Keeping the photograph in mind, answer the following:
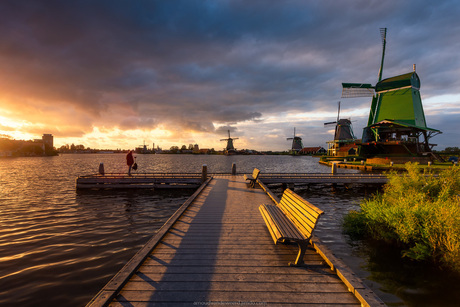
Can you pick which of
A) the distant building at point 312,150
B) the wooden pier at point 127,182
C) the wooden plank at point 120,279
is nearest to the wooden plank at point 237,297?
the wooden plank at point 120,279

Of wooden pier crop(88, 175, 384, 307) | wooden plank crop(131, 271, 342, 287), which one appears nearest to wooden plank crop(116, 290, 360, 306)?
wooden pier crop(88, 175, 384, 307)

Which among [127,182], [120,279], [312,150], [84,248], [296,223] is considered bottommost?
[84,248]

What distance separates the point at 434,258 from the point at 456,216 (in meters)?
1.31

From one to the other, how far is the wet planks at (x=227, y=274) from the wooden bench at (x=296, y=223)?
1.53 feet

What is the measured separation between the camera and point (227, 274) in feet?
14.3

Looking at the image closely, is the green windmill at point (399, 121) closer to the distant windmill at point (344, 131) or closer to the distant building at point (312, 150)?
the distant windmill at point (344, 131)

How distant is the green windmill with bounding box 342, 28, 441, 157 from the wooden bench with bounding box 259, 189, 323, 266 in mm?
48968

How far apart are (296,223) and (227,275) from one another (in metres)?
2.33

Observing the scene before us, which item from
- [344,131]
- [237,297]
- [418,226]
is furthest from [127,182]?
[344,131]

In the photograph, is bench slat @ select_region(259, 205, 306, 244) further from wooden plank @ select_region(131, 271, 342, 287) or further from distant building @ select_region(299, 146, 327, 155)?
distant building @ select_region(299, 146, 327, 155)

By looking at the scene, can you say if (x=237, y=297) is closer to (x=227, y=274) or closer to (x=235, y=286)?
(x=235, y=286)

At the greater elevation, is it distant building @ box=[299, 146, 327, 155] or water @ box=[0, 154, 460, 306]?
distant building @ box=[299, 146, 327, 155]

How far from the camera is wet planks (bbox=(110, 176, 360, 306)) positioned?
365cm

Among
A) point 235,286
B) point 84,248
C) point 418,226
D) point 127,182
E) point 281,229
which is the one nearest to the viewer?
point 235,286
